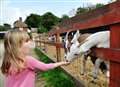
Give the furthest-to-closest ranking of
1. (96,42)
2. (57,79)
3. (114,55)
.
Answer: (57,79), (96,42), (114,55)

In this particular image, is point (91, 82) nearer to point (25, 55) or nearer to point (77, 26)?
point (77, 26)

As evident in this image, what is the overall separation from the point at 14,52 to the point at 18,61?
0.09 meters

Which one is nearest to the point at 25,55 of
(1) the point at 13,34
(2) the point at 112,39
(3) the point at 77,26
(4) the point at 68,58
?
(1) the point at 13,34

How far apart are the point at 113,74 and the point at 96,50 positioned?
0.74m

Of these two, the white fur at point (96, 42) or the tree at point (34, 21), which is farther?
the tree at point (34, 21)

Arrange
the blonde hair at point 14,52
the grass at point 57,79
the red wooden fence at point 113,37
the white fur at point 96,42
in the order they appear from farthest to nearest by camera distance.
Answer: the grass at point 57,79 → the white fur at point 96,42 → the blonde hair at point 14,52 → the red wooden fence at point 113,37

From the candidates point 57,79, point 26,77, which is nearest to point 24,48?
point 26,77

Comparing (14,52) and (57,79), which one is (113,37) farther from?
(57,79)

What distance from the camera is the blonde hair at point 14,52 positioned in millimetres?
3396

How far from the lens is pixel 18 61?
3.41m

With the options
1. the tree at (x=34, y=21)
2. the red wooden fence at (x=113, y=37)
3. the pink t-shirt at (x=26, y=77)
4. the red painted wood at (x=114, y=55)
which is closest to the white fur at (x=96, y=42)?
the red wooden fence at (x=113, y=37)

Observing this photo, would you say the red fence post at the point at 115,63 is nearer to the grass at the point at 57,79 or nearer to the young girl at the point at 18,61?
the young girl at the point at 18,61

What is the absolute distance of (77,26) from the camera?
17.0ft

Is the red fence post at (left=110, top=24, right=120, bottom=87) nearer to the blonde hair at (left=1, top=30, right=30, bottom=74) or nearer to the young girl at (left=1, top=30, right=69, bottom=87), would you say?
the young girl at (left=1, top=30, right=69, bottom=87)
